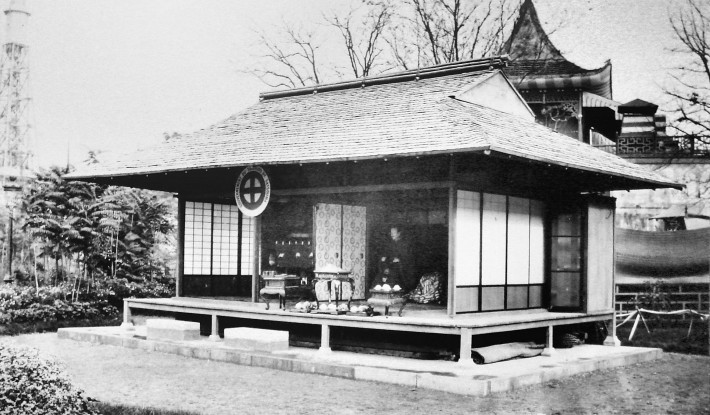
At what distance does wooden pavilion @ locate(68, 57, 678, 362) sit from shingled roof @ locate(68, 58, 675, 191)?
0.05 metres

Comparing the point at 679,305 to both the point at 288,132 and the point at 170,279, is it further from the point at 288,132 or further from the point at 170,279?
the point at 170,279

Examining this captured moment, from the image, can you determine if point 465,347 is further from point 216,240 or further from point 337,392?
point 216,240

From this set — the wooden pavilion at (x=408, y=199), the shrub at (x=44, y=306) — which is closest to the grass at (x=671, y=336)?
the wooden pavilion at (x=408, y=199)

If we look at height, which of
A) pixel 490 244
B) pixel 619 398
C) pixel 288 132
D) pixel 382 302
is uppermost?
pixel 288 132

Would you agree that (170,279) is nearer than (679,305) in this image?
A: No

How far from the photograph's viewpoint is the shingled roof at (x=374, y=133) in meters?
11.6

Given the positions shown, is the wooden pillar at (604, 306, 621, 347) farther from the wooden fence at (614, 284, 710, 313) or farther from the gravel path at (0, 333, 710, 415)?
the wooden fence at (614, 284, 710, 313)

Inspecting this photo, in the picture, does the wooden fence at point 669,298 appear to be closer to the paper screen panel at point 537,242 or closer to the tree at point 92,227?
the paper screen panel at point 537,242

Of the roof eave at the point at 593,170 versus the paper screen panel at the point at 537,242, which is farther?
the paper screen panel at the point at 537,242

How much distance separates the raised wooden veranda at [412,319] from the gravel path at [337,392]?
1133 mm

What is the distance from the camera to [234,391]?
9.48 metres

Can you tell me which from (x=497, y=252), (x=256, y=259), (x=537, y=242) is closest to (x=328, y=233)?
(x=256, y=259)

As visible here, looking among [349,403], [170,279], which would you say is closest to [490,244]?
[349,403]

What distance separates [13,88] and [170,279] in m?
11.3
